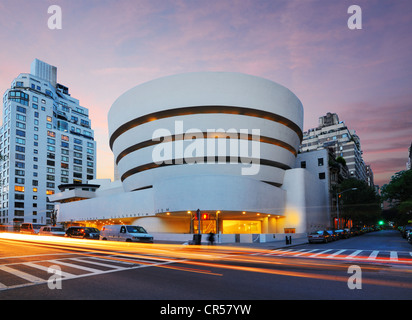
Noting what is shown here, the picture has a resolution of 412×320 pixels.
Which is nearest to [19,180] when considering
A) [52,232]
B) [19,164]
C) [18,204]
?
[19,164]

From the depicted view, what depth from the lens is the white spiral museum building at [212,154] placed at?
49.4 m

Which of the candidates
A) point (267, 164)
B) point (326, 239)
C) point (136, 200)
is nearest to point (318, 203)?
point (267, 164)

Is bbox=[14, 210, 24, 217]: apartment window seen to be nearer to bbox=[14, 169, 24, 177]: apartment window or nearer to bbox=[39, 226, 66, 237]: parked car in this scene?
bbox=[14, 169, 24, 177]: apartment window

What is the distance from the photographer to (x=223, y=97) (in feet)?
174

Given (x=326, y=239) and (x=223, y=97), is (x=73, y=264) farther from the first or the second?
(x=223, y=97)

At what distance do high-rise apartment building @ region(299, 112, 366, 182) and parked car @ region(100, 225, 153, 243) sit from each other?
11575 cm

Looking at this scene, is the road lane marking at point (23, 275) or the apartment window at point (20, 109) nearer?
the road lane marking at point (23, 275)

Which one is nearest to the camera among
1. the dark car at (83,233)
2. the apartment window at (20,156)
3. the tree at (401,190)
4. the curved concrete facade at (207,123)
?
the dark car at (83,233)

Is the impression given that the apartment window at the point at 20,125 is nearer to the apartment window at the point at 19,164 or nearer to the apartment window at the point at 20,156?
the apartment window at the point at 20,156

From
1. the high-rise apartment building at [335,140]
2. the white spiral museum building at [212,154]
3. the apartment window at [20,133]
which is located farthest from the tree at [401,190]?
A: the apartment window at [20,133]

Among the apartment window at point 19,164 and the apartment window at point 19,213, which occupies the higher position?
the apartment window at point 19,164

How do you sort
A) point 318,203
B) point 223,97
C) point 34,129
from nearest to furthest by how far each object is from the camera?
1. point 223,97
2. point 318,203
3. point 34,129

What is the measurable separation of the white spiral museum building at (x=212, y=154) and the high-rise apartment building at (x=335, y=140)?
8134cm
